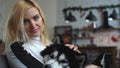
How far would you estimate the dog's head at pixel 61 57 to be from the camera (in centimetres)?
106

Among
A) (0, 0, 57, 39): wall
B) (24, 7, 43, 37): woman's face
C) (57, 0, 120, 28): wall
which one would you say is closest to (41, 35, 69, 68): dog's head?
(24, 7, 43, 37): woman's face

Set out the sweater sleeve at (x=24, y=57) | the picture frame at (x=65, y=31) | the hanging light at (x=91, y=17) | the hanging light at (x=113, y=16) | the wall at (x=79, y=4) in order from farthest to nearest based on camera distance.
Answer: the picture frame at (x=65, y=31) < the wall at (x=79, y=4) < the hanging light at (x=91, y=17) < the hanging light at (x=113, y=16) < the sweater sleeve at (x=24, y=57)

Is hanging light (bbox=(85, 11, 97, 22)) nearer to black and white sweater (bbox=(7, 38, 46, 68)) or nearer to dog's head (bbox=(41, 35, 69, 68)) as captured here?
black and white sweater (bbox=(7, 38, 46, 68))

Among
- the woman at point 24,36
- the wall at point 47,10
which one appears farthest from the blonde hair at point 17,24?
the wall at point 47,10

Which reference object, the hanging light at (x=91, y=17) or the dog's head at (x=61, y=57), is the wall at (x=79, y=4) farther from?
the dog's head at (x=61, y=57)

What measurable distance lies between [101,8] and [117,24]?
54 centimetres

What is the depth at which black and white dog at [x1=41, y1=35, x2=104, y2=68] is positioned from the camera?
1.04 metres

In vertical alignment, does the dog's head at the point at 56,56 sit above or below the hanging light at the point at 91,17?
above

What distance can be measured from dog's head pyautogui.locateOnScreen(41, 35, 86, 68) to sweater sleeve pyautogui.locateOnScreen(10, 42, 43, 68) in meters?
0.09

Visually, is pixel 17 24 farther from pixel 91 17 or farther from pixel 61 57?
pixel 91 17

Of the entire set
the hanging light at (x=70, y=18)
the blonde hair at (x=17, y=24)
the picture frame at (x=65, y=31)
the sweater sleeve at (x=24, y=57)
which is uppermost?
the blonde hair at (x=17, y=24)

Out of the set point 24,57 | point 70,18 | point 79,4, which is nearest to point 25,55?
point 24,57

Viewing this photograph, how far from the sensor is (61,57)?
3.62 ft

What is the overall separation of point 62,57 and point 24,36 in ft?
0.93
